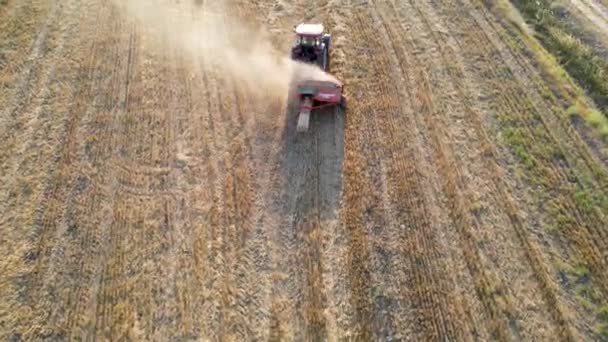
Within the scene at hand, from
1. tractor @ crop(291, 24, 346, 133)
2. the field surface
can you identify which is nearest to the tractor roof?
tractor @ crop(291, 24, 346, 133)

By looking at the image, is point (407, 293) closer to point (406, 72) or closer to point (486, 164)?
point (486, 164)

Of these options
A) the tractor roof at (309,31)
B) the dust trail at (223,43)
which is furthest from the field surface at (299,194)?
the tractor roof at (309,31)

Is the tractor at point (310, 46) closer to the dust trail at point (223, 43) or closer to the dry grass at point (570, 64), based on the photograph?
the dust trail at point (223, 43)

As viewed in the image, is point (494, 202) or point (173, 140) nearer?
point (494, 202)

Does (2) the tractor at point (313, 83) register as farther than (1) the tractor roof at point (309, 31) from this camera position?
No

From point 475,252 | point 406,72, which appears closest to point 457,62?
point 406,72

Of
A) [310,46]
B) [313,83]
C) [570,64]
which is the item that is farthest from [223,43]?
[570,64]

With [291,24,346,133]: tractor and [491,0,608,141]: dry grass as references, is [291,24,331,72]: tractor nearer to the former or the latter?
[291,24,346,133]: tractor
